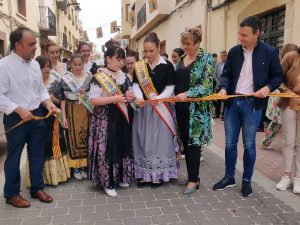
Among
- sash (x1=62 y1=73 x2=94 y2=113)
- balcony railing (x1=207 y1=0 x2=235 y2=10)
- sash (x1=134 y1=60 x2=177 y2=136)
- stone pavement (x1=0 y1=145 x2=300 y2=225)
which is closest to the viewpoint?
stone pavement (x1=0 y1=145 x2=300 y2=225)

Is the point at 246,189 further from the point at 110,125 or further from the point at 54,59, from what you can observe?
the point at 54,59

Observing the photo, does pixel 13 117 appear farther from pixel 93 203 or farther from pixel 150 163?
pixel 150 163

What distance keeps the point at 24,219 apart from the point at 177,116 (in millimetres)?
1977

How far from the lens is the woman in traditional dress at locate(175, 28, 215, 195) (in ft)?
11.5

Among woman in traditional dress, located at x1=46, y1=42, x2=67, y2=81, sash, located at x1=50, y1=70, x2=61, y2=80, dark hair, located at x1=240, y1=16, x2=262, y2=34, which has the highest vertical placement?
dark hair, located at x1=240, y1=16, x2=262, y2=34

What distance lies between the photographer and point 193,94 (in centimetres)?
351

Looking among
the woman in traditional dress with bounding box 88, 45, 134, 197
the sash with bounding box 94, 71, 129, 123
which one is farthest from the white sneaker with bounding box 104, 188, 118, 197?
the sash with bounding box 94, 71, 129, 123

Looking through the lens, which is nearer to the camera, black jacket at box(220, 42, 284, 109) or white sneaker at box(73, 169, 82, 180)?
black jacket at box(220, 42, 284, 109)

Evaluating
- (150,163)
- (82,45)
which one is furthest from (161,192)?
(82,45)

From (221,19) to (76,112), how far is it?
23.6ft

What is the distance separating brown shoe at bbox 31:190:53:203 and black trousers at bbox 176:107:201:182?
162 cm

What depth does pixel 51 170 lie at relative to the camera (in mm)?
3928

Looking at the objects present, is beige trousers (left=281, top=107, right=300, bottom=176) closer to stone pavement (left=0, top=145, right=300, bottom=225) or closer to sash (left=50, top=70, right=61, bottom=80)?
stone pavement (left=0, top=145, right=300, bottom=225)

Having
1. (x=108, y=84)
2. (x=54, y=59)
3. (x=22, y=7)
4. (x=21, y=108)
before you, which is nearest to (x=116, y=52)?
(x=108, y=84)
